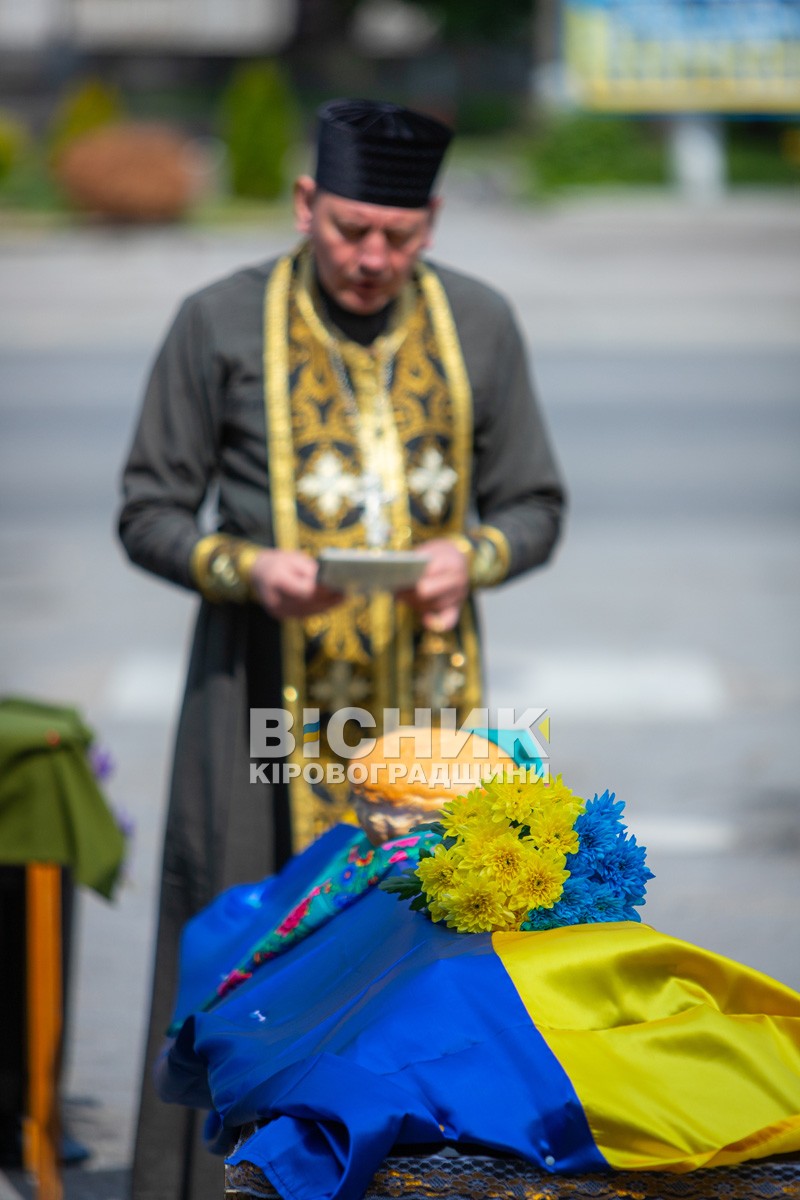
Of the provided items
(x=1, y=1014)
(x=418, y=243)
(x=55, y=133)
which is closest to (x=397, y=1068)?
(x=418, y=243)

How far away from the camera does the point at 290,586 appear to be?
11.0ft

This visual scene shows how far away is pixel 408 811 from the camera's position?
8.50 feet

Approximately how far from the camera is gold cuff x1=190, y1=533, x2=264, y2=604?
3.45 meters

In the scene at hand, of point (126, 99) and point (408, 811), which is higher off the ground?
point (126, 99)

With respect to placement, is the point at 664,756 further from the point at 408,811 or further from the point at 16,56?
the point at 16,56

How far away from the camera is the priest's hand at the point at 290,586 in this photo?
3.34m

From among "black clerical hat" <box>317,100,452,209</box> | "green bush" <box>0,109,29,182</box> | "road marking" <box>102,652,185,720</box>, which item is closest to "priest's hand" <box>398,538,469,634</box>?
"black clerical hat" <box>317,100,452,209</box>

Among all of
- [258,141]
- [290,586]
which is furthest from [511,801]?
[258,141]

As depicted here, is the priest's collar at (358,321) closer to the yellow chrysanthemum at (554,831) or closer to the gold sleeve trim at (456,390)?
the gold sleeve trim at (456,390)

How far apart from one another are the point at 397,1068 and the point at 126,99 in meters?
46.4

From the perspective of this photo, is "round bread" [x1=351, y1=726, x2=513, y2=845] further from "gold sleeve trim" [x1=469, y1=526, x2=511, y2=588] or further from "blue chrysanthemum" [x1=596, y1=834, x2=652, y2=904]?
"gold sleeve trim" [x1=469, y1=526, x2=511, y2=588]

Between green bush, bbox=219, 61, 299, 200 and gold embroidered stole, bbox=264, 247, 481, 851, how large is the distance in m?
25.9

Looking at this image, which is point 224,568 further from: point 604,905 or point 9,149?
point 9,149

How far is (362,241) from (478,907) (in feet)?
5.21
